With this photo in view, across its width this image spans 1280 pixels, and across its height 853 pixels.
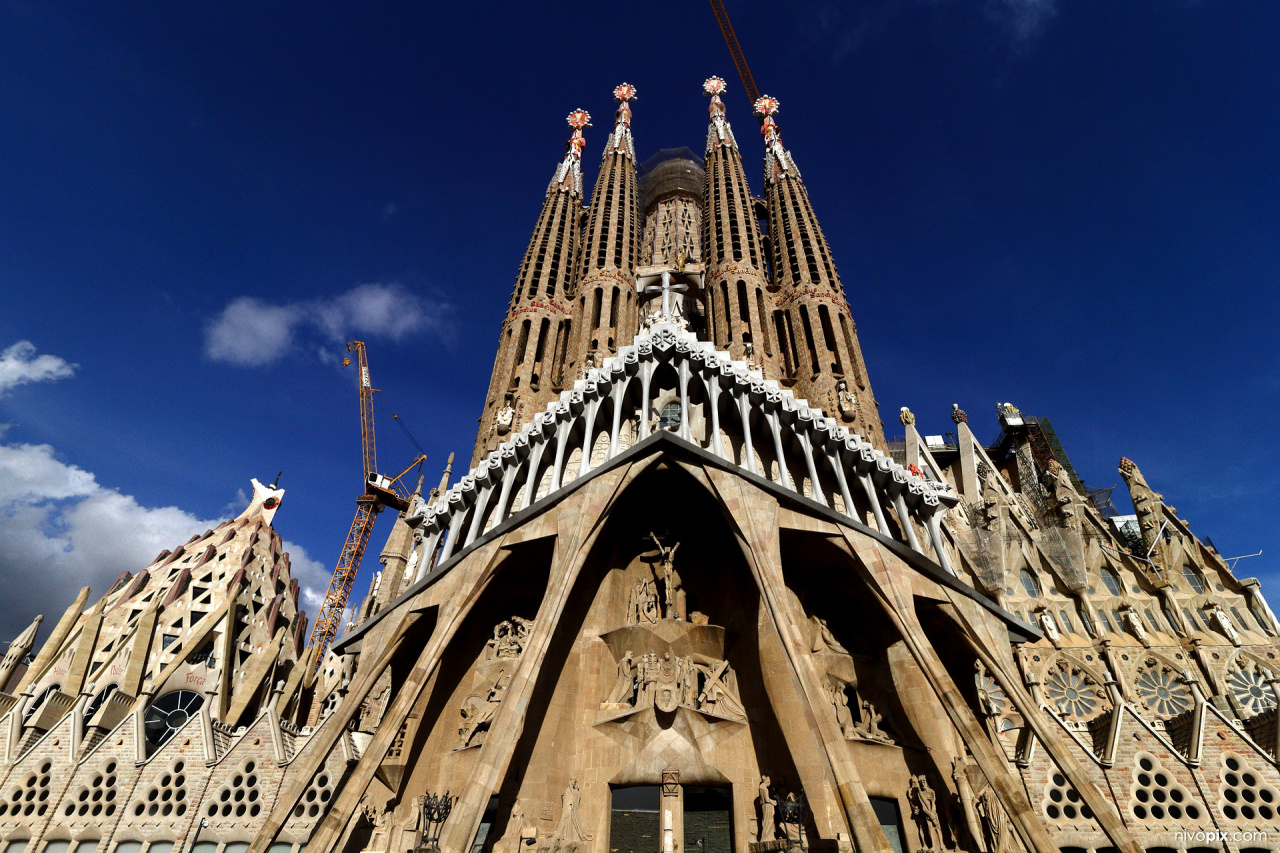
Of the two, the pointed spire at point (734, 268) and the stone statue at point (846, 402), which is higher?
the pointed spire at point (734, 268)

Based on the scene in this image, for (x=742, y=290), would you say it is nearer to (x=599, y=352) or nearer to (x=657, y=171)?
(x=599, y=352)

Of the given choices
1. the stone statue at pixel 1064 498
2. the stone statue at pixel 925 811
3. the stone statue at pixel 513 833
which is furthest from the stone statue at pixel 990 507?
the stone statue at pixel 513 833

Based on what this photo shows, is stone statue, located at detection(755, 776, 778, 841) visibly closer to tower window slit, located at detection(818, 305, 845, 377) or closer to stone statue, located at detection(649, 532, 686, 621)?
stone statue, located at detection(649, 532, 686, 621)

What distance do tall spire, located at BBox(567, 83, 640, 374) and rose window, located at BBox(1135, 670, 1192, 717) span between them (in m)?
23.0

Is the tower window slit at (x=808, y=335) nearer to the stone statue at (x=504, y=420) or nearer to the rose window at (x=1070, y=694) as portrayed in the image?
the stone statue at (x=504, y=420)

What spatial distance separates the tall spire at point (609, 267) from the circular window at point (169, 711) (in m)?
19.9

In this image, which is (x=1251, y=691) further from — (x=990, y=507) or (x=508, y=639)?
(x=508, y=639)

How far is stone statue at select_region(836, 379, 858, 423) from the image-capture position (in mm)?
20484

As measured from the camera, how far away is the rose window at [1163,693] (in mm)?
22094

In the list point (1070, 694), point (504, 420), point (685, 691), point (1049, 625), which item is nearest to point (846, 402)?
point (685, 691)

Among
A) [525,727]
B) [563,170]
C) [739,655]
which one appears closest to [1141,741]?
[739,655]

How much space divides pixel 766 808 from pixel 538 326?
61.6 feet

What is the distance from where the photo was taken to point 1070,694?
75.0 ft

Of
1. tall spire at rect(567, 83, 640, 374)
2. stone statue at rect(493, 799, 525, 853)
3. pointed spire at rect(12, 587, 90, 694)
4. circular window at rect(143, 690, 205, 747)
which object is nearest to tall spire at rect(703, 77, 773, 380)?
tall spire at rect(567, 83, 640, 374)
